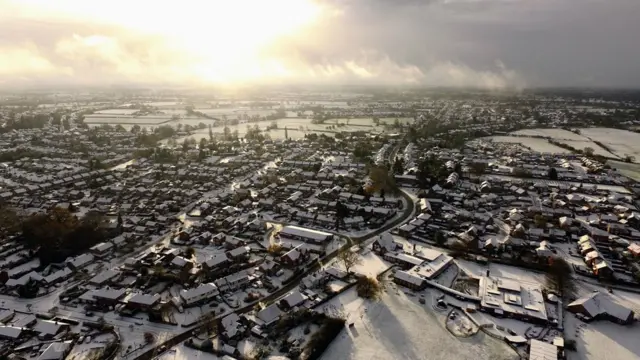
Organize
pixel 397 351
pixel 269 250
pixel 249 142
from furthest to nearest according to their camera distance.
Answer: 1. pixel 249 142
2. pixel 269 250
3. pixel 397 351

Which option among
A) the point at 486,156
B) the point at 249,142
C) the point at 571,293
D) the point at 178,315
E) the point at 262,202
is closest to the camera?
the point at 178,315

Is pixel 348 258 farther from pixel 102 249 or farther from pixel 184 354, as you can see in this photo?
pixel 102 249

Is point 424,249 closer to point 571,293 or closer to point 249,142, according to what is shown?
point 571,293

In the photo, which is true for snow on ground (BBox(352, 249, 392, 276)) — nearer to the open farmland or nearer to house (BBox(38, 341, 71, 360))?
house (BBox(38, 341, 71, 360))

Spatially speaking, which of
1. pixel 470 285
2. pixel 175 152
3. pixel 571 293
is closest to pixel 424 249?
pixel 470 285

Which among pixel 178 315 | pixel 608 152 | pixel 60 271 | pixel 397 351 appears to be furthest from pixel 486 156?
pixel 60 271

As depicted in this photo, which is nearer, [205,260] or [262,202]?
[205,260]
